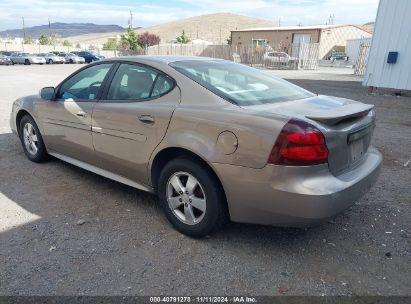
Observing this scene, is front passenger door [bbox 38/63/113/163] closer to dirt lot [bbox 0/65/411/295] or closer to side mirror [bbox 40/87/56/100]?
side mirror [bbox 40/87/56/100]

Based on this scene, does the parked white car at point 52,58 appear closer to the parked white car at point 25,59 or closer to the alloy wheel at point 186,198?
the parked white car at point 25,59

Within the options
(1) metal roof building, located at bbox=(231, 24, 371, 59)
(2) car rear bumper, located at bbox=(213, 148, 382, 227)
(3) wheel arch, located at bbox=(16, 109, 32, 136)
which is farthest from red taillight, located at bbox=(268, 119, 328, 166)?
(1) metal roof building, located at bbox=(231, 24, 371, 59)

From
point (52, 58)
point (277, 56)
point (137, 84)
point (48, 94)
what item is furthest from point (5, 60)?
point (137, 84)

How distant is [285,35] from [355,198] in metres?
51.0

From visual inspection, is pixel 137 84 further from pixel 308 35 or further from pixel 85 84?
pixel 308 35

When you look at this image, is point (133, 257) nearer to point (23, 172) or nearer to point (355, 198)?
point (355, 198)

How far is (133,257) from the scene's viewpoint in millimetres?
2805

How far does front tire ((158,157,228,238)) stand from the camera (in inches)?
110

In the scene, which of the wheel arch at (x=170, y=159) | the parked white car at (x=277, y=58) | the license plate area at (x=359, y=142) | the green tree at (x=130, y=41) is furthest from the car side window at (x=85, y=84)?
the green tree at (x=130, y=41)

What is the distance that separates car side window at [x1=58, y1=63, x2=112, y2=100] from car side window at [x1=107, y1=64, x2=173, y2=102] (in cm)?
25

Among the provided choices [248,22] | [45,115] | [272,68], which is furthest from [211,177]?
[248,22]

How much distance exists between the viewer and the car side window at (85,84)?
3.82 meters

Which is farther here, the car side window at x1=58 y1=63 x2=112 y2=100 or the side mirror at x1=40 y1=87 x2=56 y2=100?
the side mirror at x1=40 y1=87 x2=56 y2=100

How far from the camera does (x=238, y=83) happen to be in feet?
10.7
